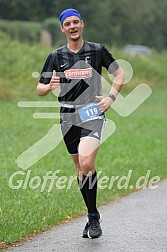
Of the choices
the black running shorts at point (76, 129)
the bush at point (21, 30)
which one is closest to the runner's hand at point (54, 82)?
the black running shorts at point (76, 129)

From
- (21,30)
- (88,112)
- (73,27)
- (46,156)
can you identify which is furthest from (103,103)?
(21,30)

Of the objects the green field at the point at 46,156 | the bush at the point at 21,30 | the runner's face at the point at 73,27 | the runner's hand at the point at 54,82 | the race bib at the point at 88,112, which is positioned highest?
the runner's face at the point at 73,27

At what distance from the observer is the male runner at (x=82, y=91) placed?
7570mm

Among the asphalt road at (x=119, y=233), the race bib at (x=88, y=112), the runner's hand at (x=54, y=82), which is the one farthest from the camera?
the race bib at (x=88, y=112)

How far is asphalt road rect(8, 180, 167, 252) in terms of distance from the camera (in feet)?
23.7

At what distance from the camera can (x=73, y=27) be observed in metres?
7.56

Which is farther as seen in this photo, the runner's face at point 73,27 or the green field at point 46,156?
the green field at point 46,156

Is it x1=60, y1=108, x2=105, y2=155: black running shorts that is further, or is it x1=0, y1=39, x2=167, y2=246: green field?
x1=0, y1=39, x2=167, y2=246: green field

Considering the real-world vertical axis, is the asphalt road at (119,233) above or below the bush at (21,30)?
above

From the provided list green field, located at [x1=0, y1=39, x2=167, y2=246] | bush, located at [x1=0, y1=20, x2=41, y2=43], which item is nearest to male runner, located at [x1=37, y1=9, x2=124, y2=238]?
green field, located at [x1=0, y1=39, x2=167, y2=246]

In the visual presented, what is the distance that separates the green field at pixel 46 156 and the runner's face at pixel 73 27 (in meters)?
2.10

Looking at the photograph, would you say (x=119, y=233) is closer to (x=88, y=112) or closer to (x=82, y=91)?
(x=88, y=112)

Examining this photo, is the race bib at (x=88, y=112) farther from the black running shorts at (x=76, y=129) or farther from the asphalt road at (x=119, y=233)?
the asphalt road at (x=119, y=233)

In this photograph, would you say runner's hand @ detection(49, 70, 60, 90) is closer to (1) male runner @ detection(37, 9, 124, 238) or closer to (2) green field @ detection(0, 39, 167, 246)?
(1) male runner @ detection(37, 9, 124, 238)
